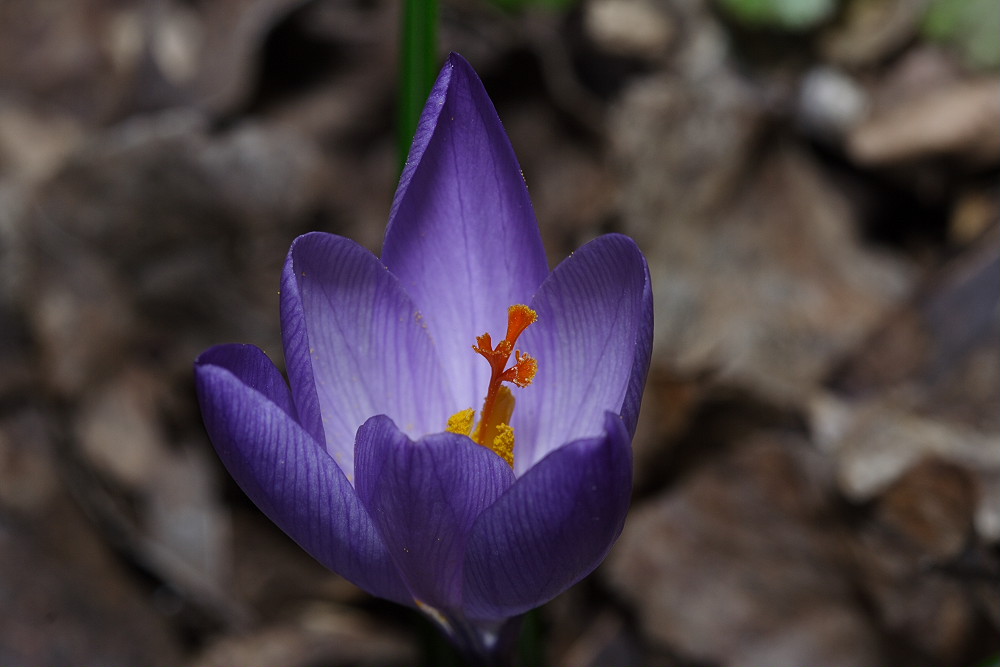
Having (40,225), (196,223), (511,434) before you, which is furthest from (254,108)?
(511,434)

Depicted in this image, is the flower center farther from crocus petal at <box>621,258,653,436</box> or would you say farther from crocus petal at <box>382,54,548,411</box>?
crocus petal at <box>621,258,653,436</box>

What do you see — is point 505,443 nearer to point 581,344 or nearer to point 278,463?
point 581,344

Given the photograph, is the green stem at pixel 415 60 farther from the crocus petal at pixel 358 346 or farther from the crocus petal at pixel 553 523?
the crocus petal at pixel 553 523

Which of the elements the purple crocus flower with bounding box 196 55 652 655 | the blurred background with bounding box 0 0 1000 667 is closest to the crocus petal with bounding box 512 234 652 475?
the purple crocus flower with bounding box 196 55 652 655

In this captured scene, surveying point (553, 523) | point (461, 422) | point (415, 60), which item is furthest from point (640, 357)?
point (415, 60)

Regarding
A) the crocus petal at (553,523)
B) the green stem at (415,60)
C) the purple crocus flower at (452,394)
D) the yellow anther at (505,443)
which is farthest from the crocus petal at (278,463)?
the green stem at (415,60)

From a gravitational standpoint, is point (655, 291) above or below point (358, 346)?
below

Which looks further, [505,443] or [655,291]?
[655,291]
